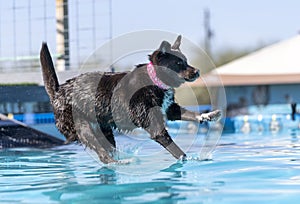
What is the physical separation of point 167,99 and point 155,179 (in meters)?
1.01

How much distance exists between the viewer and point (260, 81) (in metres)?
23.1

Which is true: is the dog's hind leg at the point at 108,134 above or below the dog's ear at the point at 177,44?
below

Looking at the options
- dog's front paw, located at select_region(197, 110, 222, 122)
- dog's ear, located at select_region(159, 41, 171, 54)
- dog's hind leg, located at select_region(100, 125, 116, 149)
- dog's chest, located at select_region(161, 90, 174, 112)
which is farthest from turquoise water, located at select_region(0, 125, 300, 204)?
dog's ear, located at select_region(159, 41, 171, 54)

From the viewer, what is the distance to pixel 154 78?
576 cm

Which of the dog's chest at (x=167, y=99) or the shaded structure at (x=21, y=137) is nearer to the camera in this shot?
the dog's chest at (x=167, y=99)

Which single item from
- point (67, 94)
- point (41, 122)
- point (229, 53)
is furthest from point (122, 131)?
point (229, 53)

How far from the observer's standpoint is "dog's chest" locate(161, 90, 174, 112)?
5861mm

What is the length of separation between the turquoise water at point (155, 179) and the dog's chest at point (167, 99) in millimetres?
593

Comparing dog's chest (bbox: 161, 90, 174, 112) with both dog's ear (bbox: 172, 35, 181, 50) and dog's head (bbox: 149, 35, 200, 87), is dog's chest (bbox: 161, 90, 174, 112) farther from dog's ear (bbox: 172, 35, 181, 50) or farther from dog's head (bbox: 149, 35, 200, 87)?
dog's ear (bbox: 172, 35, 181, 50)

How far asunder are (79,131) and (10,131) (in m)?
4.23

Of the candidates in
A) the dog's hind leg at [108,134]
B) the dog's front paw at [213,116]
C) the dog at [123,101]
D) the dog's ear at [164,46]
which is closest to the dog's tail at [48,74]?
the dog at [123,101]

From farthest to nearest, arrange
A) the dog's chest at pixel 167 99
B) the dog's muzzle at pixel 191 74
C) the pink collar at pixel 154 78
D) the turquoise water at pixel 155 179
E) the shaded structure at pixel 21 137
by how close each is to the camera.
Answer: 1. the shaded structure at pixel 21 137
2. the dog's chest at pixel 167 99
3. the pink collar at pixel 154 78
4. the dog's muzzle at pixel 191 74
5. the turquoise water at pixel 155 179

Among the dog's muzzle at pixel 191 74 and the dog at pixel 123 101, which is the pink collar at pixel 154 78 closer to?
the dog at pixel 123 101

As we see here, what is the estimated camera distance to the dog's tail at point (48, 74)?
638cm
